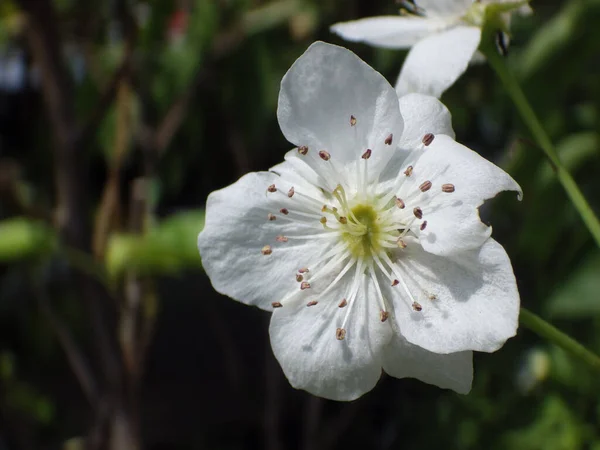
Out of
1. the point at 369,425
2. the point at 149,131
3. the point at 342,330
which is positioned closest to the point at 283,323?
the point at 342,330

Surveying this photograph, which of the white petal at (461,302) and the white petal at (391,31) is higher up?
the white petal at (391,31)

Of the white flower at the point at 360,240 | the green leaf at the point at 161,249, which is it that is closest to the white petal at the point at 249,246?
the white flower at the point at 360,240

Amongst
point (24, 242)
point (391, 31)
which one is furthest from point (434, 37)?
point (24, 242)

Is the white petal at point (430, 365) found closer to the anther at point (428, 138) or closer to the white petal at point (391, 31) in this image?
the anther at point (428, 138)

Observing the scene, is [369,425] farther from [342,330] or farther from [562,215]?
[342,330]

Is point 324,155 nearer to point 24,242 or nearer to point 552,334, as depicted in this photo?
point 552,334

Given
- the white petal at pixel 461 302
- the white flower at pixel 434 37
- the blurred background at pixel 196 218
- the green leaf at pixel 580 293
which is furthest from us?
the blurred background at pixel 196 218
